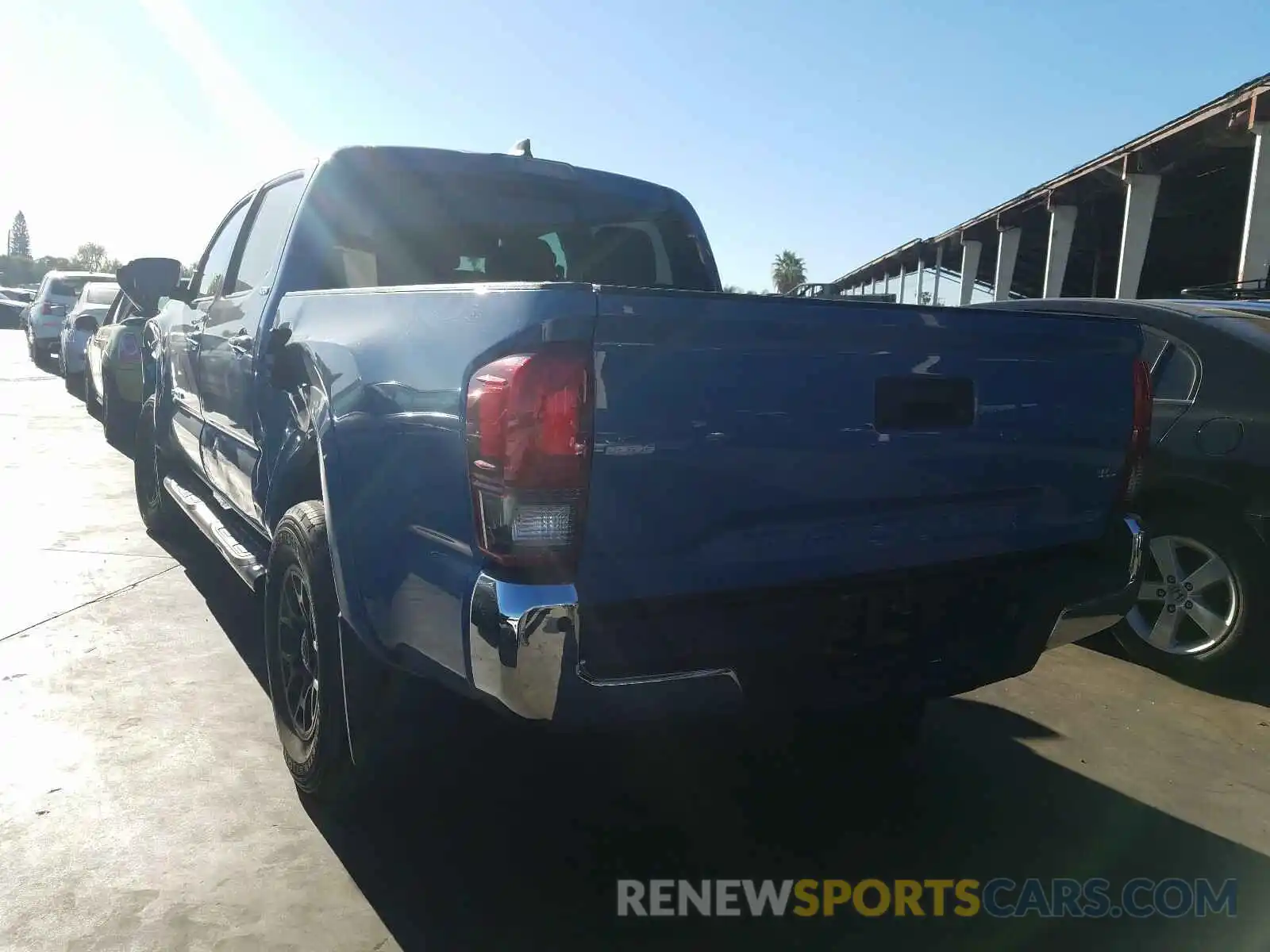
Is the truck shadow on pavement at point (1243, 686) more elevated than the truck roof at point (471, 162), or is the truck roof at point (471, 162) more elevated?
the truck roof at point (471, 162)

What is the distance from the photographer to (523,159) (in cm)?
420

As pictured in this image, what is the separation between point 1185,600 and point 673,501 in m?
3.37

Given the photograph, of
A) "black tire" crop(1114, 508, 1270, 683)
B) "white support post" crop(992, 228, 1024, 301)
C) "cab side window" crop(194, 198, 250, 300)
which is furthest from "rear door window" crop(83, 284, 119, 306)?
"white support post" crop(992, 228, 1024, 301)

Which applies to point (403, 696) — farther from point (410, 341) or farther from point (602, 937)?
point (410, 341)

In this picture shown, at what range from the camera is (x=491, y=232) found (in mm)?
4090

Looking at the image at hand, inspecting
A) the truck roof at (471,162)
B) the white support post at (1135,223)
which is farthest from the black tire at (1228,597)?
the white support post at (1135,223)

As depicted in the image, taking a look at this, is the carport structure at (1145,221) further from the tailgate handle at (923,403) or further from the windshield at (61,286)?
the windshield at (61,286)

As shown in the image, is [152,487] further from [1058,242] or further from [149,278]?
[1058,242]

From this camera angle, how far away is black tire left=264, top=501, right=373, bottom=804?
9.50 ft

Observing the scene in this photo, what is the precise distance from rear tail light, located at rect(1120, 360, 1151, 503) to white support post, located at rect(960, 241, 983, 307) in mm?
24838

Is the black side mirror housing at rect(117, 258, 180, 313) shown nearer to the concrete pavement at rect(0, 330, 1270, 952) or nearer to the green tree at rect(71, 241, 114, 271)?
the concrete pavement at rect(0, 330, 1270, 952)

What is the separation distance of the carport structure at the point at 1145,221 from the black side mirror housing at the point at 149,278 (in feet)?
11.5

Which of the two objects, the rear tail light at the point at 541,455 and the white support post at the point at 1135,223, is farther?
the white support post at the point at 1135,223

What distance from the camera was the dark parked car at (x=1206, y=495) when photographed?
4.28 meters
